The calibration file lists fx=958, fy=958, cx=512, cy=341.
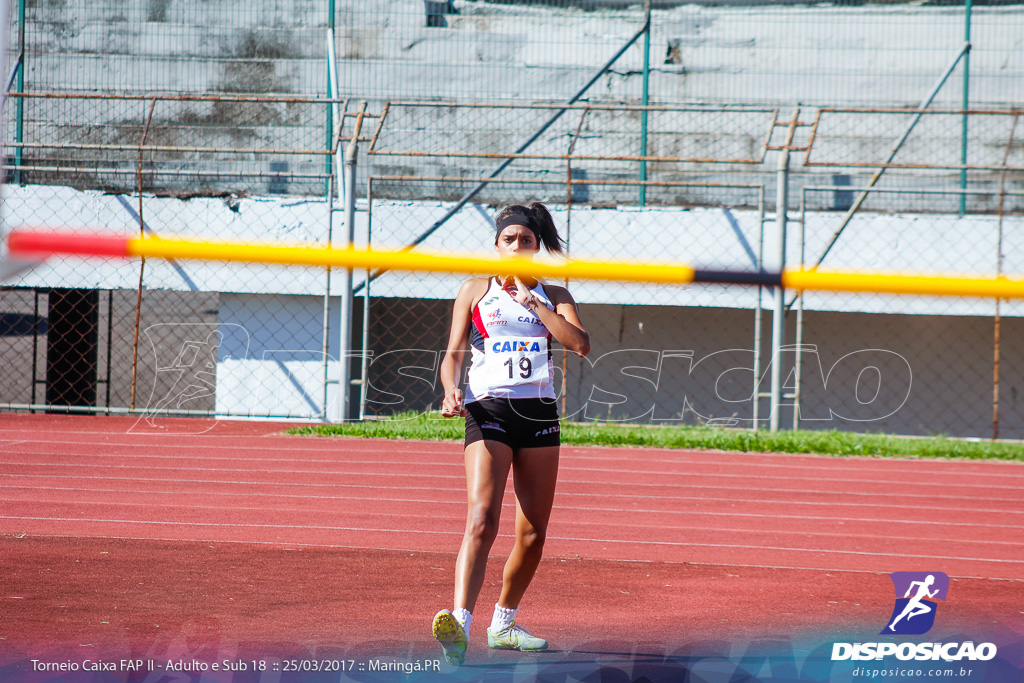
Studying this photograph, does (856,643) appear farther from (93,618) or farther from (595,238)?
(595,238)

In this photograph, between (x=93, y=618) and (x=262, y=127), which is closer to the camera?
(x=93, y=618)

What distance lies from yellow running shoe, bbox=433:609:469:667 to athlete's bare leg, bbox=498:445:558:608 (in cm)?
41

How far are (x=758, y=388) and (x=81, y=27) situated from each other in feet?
35.5

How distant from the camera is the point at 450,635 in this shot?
Answer: 10.5ft

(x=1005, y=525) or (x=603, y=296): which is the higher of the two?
(x=603, y=296)

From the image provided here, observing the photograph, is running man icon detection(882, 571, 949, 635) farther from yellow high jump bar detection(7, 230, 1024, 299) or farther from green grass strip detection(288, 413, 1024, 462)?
green grass strip detection(288, 413, 1024, 462)

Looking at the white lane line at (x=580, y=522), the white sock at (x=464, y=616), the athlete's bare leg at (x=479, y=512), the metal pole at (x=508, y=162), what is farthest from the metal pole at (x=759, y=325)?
the white sock at (x=464, y=616)

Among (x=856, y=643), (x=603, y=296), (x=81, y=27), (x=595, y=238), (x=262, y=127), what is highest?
(x=81, y=27)

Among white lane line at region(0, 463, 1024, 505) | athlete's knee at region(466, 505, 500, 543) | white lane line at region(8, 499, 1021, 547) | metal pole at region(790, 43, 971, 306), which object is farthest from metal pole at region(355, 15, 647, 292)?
athlete's knee at region(466, 505, 500, 543)

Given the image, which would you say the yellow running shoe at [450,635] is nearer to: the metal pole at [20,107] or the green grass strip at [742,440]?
the green grass strip at [742,440]

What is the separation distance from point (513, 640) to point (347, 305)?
7.57 m

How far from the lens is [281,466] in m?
8.27

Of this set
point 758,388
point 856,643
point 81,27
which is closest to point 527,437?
point 856,643

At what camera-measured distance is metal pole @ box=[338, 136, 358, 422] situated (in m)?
10.7
